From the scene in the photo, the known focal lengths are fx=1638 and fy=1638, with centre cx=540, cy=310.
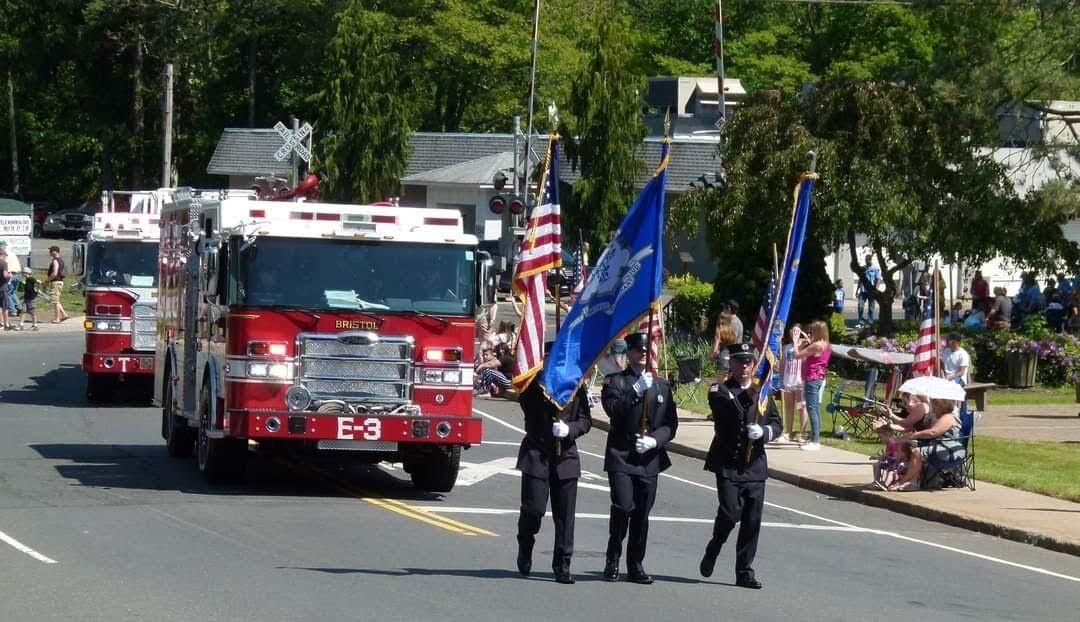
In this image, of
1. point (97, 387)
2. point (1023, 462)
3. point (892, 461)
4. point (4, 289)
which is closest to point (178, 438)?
point (97, 387)

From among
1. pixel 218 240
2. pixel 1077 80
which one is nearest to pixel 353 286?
pixel 218 240

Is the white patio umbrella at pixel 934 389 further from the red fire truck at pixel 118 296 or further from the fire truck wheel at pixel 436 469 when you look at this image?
the red fire truck at pixel 118 296

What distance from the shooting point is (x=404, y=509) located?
16.2 metres

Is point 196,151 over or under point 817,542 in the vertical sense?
over

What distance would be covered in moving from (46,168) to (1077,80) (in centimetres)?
6762

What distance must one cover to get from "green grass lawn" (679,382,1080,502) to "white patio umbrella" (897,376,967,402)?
5.48ft

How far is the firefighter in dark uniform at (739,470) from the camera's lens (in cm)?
1213

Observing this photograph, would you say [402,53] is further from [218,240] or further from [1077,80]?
[218,240]

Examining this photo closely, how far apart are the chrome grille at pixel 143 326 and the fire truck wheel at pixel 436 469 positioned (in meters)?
9.72

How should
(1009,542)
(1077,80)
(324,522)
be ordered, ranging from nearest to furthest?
(324,522)
(1009,542)
(1077,80)

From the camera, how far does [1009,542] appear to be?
54.0ft

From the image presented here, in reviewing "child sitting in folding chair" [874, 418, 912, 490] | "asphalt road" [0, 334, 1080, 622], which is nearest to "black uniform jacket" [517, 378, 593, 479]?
"asphalt road" [0, 334, 1080, 622]

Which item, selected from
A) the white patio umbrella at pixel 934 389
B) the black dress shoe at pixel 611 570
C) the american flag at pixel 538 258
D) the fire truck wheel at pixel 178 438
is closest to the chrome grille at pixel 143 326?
the fire truck wheel at pixel 178 438

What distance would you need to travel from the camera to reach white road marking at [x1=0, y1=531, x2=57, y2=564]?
12.5m
